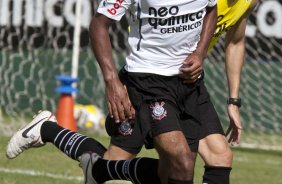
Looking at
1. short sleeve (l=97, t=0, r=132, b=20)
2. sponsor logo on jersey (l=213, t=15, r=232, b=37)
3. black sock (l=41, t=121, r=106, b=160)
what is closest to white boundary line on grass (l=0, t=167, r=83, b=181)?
black sock (l=41, t=121, r=106, b=160)

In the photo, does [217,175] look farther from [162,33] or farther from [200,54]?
[162,33]

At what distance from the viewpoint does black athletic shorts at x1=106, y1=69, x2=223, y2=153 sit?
19.5 ft

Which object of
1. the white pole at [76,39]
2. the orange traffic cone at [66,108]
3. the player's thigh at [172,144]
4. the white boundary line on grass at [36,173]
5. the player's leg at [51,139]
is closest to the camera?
the player's thigh at [172,144]

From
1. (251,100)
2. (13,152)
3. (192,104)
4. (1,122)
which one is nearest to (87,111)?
(1,122)

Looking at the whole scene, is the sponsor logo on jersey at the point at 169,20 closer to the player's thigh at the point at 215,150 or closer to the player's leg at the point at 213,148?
the player's leg at the point at 213,148

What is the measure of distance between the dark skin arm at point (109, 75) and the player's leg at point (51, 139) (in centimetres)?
112

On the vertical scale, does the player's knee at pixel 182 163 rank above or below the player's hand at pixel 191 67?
below

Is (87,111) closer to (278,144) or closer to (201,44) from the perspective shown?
Result: (278,144)

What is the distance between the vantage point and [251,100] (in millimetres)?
12352

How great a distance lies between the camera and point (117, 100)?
5.69m

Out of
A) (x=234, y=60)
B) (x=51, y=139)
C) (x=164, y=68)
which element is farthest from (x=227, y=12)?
(x=51, y=139)

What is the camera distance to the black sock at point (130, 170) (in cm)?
646

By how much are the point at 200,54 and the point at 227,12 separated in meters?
0.70

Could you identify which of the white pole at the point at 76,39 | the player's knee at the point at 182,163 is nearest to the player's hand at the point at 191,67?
the player's knee at the point at 182,163
